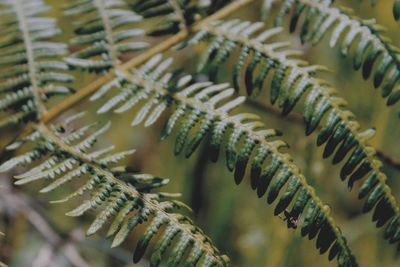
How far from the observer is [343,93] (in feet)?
6.16

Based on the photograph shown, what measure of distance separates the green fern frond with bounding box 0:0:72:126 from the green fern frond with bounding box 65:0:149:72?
4cm

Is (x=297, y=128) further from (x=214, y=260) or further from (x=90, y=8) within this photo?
(x=214, y=260)

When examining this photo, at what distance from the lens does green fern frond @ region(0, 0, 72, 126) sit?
1.11 m

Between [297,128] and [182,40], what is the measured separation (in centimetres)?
77

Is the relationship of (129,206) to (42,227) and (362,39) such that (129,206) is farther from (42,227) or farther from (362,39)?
(42,227)

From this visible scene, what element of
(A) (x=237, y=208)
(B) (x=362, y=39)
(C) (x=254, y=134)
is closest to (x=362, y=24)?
(B) (x=362, y=39)

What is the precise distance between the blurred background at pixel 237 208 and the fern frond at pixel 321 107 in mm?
480

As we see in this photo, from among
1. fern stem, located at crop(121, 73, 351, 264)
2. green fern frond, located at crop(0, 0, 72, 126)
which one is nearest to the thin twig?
green fern frond, located at crop(0, 0, 72, 126)

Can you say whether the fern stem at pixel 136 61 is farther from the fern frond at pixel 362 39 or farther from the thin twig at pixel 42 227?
the thin twig at pixel 42 227

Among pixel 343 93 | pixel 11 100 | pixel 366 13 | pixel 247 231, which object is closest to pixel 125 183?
pixel 11 100

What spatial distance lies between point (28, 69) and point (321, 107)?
1.80ft

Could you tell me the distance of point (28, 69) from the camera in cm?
114

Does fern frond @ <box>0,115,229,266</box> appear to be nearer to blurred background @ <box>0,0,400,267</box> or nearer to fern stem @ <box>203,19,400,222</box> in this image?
fern stem @ <box>203,19,400,222</box>

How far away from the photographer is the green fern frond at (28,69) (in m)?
1.11
